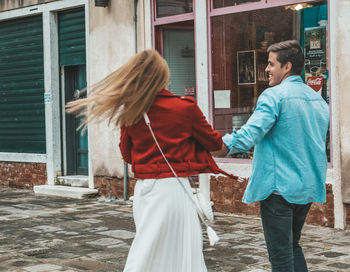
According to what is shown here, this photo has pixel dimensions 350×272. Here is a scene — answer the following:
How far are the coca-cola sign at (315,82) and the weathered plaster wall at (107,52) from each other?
3522 mm

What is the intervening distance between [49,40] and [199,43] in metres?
3.95

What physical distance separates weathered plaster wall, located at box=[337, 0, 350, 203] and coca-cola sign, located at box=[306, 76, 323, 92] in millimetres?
395

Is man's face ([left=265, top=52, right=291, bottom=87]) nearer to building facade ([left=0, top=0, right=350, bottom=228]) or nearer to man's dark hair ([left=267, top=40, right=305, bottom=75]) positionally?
man's dark hair ([left=267, top=40, right=305, bottom=75])

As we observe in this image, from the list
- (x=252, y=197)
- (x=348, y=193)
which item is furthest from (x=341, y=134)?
(x=252, y=197)

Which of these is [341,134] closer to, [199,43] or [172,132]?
[199,43]

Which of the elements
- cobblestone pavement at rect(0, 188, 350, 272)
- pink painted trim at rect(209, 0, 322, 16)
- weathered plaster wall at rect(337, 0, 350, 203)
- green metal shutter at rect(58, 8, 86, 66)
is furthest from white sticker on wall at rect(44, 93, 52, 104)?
weathered plaster wall at rect(337, 0, 350, 203)

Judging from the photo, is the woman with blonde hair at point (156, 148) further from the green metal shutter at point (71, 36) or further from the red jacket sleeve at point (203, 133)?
the green metal shutter at point (71, 36)

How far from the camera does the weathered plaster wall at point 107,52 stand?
424 inches

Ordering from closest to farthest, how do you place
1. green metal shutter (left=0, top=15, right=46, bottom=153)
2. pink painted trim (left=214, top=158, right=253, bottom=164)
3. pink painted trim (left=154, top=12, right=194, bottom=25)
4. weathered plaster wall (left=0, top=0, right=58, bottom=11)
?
pink painted trim (left=214, top=158, right=253, bottom=164) < pink painted trim (left=154, top=12, right=194, bottom=25) < weathered plaster wall (left=0, top=0, right=58, bottom=11) < green metal shutter (left=0, top=15, right=46, bottom=153)

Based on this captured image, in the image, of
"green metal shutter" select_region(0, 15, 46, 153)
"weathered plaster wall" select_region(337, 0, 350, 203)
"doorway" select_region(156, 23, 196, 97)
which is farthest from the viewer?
"green metal shutter" select_region(0, 15, 46, 153)

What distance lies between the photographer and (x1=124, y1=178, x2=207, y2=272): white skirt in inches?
146

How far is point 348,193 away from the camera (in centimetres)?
771

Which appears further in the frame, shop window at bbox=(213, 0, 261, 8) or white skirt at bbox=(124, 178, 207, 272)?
shop window at bbox=(213, 0, 261, 8)

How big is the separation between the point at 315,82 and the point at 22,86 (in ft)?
23.1
